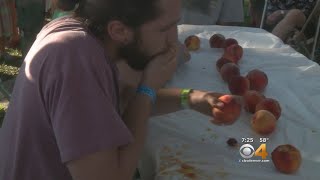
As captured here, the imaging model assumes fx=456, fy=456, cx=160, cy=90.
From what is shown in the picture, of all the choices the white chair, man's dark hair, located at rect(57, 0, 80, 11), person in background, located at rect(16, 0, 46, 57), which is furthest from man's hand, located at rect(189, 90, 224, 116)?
person in background, located at rect(16, 0, 46, 57)

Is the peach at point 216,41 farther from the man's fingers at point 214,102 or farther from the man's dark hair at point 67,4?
the man's dark hair at point 67,4

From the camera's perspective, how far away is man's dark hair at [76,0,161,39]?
100cm

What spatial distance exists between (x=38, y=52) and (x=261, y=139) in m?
0.69

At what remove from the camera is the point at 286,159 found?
3.73 feet

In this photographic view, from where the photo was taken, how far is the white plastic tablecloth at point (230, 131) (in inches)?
46.3

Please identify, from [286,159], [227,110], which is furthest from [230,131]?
[286,159]

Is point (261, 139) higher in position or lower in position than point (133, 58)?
lower

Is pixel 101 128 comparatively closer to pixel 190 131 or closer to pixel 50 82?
pixel 50 82

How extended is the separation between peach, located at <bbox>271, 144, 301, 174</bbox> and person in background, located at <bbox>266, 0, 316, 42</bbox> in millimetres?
2598

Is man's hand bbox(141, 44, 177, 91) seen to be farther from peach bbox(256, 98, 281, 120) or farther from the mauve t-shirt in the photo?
peach bbox(256, 98, 281, 120)

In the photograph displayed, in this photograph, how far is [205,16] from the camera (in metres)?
3.21

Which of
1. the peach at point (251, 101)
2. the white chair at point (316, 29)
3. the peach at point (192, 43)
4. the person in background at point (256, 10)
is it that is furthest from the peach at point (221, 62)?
the person in background at point (256, 10)

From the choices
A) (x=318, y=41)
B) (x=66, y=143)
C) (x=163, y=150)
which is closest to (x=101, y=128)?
(x=66, y=143)

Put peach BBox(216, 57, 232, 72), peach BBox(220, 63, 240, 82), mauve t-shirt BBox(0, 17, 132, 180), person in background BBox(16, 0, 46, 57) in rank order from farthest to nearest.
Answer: person in background BBox(16, 0, 46, 57) < peach BBox(216, 57, 232, 72) < peach BBox(220, 63, 240, 82) < mauve t-shirt BBox(0, 17, 132, 180)
